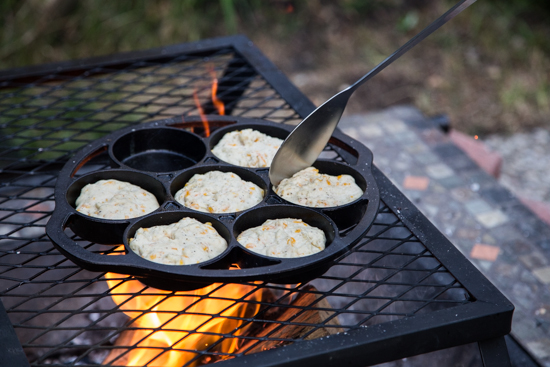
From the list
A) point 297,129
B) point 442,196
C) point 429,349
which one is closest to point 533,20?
point 442,196

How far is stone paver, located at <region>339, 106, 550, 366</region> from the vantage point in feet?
7.67

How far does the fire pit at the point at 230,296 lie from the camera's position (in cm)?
128

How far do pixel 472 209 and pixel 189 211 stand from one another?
1.91 meters

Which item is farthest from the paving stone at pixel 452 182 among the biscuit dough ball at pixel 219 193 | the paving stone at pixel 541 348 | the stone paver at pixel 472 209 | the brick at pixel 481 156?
the biscuit dough ball at pixel 219 193

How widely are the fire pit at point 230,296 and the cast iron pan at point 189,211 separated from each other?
39 millimetres

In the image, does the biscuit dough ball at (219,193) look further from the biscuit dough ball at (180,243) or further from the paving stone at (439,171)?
the paving stone at (439,171)

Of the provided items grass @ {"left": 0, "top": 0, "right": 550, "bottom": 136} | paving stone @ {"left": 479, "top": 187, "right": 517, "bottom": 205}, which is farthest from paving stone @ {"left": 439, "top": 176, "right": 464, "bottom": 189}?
grass @ {"left": 0, "top": 0, "right": 550, "bottom": 136}

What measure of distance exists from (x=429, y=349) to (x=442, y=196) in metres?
1.84

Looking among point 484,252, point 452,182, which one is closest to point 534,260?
point 484,252

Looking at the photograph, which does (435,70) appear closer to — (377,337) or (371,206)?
(371,206)

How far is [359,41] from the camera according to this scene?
584cm

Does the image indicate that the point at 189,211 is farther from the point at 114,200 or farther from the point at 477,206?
the point at 477,206

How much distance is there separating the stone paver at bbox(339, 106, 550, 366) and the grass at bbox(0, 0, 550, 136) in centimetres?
109

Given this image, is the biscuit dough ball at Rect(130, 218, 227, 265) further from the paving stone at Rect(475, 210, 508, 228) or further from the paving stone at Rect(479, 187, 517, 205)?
the paving stone at Rect(479, 187, 517, 205)
